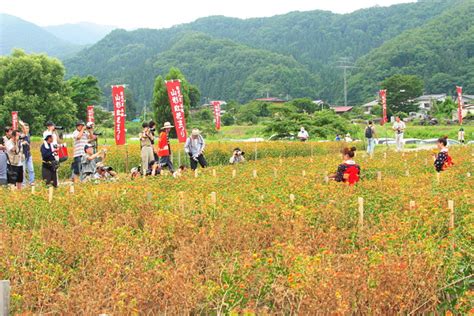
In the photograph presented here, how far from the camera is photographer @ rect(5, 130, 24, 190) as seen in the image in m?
13.4

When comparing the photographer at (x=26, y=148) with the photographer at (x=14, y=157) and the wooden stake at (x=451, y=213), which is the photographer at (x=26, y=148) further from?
the wooden stake at (x=451, y=213)

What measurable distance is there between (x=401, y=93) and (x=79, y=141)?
58.9 metres

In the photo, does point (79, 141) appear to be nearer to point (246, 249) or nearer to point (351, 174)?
point (351, 174)

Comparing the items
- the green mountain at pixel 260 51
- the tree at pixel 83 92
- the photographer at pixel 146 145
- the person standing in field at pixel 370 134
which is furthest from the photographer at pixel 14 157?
the green mountain at pixel 260 51

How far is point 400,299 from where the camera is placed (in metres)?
4.92

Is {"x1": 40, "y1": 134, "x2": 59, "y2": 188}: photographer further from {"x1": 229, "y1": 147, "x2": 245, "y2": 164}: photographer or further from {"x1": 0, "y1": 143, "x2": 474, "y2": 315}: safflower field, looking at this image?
{"x1": 229, "y1": 147, "x2": 245, "y2": 164}: photographer

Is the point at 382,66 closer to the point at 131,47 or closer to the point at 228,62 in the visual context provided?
the point at 228,62

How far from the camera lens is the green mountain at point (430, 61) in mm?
93500

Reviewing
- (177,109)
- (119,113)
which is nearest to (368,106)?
(119,113)

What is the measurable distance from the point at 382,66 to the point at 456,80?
11.1 meters

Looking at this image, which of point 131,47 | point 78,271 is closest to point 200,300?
point 78,271

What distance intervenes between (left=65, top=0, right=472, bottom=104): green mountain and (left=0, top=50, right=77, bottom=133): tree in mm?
58733

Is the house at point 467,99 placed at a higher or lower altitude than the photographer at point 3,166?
higher

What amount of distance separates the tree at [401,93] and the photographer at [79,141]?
188 feet
